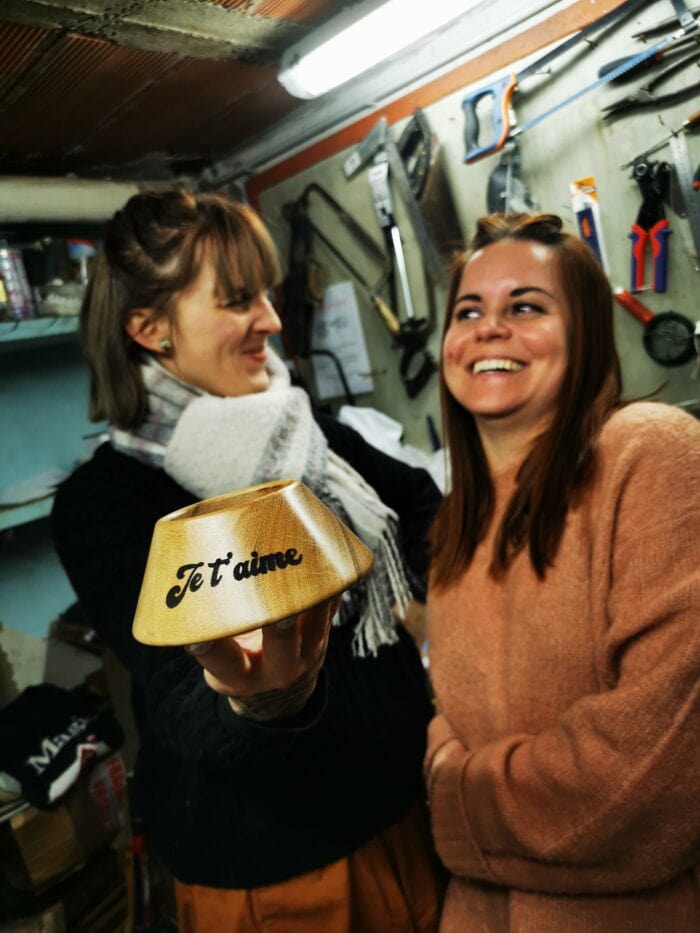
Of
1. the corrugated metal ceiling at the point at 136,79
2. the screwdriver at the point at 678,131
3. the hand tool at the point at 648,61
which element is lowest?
the screwdriver at the point at 678,131

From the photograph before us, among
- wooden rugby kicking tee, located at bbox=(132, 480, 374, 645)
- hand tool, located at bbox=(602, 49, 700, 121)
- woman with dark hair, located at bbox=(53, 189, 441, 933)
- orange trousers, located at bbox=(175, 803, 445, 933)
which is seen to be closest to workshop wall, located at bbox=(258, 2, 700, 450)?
hand tool, located at bbox=(602, 49, 700, 121)

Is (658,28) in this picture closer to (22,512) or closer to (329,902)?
(329,902)

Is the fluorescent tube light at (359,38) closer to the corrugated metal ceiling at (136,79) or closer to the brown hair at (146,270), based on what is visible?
the corrugated metal ceiling at (136,79)

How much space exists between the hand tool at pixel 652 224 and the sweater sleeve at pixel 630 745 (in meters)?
0.62

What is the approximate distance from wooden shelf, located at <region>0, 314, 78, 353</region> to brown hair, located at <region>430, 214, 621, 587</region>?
4.10 ft

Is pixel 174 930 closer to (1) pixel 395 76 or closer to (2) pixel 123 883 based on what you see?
(2) pixel 123 883

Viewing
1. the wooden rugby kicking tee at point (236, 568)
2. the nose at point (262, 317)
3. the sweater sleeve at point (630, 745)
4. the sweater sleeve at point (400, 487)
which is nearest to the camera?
the wooden rugby kicking tee at point (236, 568)

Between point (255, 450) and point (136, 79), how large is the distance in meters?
1.23

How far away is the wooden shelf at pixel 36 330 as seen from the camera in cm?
168

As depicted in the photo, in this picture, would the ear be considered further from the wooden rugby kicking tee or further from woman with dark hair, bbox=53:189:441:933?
the wooden rugby kicking tee

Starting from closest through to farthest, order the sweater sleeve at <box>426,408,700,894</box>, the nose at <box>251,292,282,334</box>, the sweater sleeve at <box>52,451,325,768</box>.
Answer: the sweater sleeve at <box>52,451,325,768</box> → the nose at <box>251,292,282,334</box> → the sweater sleeve at <box>426,408,700,894</box>

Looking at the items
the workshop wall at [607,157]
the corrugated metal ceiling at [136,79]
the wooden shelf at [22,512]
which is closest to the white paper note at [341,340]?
the workshop wall at [607,157]

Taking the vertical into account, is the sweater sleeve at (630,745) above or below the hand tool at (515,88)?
below

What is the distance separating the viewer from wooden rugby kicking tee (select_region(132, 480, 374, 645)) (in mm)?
306
